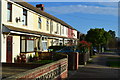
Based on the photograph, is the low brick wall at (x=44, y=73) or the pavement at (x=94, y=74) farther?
the pavement at (x=94, y=74)

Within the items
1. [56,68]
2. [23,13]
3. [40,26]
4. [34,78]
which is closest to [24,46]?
[23,13]

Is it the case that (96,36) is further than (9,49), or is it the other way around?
(96,36)

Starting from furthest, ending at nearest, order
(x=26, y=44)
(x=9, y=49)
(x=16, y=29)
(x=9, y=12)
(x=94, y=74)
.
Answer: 1. (x=26, y=44)
2. (x=9, y=12)
3. (x=9, y=49)
4. (x=16, y=29)
5. (x=94, y=74)

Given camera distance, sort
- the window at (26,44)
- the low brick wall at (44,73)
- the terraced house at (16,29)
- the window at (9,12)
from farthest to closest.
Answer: the window at (26,44) < the window at (9,12) < the terraced house at (16,29) < the low brick wall at (44,73)

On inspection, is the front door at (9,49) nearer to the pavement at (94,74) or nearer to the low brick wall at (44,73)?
the pavement at (94,74)

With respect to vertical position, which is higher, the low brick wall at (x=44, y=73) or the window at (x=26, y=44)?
the window at (x=26, y=44)

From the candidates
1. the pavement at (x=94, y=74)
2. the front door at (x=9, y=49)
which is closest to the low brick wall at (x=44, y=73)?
the pavement at (x=94, y=74)

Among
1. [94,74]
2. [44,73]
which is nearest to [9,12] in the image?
[94,74]

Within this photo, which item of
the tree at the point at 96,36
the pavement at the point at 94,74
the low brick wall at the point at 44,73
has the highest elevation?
the tree at the point at 96,36

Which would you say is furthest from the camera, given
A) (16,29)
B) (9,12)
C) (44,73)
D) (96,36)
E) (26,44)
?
(96,36)

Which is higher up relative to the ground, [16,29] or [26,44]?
[16,29]

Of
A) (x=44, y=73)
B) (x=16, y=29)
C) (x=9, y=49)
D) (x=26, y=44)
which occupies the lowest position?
(x=44, y=73)

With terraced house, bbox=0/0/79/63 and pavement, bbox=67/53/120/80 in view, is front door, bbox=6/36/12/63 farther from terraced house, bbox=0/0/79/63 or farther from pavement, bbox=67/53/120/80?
pavement, bbox=67/53/120/80

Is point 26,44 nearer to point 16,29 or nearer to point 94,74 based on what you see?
point 16,29
